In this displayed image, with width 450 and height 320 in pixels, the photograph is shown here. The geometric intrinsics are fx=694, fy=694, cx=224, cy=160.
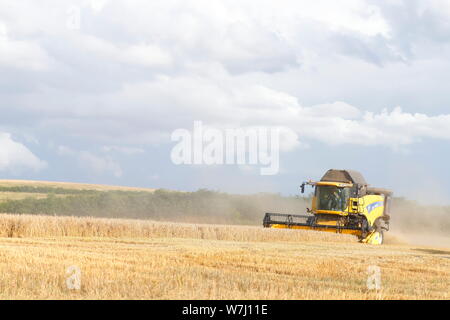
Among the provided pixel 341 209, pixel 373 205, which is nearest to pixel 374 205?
pixel 373 205

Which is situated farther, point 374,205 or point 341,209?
point 374,205

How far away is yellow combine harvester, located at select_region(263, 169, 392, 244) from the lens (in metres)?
29.8

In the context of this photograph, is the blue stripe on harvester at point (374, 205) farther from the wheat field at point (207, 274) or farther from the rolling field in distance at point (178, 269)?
the wheat field at point (207, 274)

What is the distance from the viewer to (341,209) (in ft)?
99.0

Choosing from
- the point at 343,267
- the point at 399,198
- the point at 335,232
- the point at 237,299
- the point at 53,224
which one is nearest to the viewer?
the point at 237,299

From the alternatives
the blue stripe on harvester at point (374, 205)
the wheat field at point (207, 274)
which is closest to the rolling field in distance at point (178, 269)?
the wheat field at point (207, 274)

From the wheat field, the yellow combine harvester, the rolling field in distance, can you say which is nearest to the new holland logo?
the yellow combine harvester

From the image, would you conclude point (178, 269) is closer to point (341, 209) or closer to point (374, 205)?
point (341, 209)

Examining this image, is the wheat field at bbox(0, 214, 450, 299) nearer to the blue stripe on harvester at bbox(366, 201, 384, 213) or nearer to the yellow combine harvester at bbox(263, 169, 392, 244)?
Answer: the yellow combine harvester at bbox(263, 169, 392, 244)

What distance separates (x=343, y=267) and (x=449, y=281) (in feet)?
8.30

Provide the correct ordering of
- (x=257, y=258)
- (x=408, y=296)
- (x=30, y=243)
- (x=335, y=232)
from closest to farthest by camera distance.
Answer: (x=408, y=296), (x=257, y=258), (x=30, y=243), (x=335, y=232)

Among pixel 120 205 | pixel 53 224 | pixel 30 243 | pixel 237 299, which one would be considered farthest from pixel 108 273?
pixel 120 205
